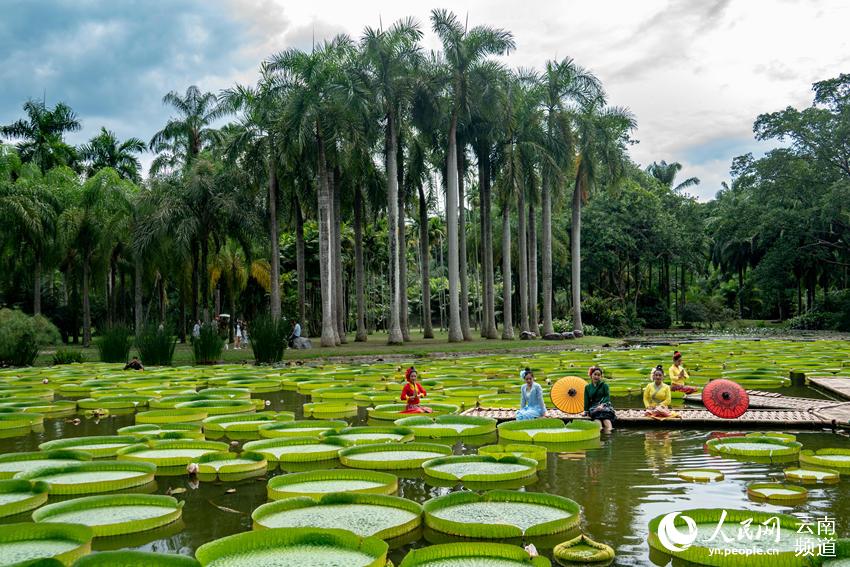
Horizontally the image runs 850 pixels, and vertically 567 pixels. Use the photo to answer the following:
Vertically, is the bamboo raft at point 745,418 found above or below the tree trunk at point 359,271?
below

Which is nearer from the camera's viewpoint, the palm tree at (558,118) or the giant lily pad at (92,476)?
the giant lily pad at (92,476)

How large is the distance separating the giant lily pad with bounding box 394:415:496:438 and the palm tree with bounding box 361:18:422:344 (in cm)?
1969

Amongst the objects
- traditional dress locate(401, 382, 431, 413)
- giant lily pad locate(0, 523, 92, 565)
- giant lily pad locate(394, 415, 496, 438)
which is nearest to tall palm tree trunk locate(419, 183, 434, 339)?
traditional dress locate(401, 382, 431, 413)

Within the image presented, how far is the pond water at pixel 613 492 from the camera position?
578 cm

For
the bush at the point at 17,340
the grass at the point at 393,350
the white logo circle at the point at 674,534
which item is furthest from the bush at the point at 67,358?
the white logo circle at the point at 674,534

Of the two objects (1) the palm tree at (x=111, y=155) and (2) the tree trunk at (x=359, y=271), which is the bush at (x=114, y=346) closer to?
(2) the tree trunk at (x=359, y=271)

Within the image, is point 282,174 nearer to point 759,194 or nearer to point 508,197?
point 508,197

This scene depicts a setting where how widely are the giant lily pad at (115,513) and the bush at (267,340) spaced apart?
17729 millimetres

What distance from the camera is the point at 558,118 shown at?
35.0 meters

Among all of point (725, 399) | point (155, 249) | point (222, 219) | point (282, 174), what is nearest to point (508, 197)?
point (282, 174)

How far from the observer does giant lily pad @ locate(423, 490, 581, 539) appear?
5500mm

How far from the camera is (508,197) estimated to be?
33.0 m

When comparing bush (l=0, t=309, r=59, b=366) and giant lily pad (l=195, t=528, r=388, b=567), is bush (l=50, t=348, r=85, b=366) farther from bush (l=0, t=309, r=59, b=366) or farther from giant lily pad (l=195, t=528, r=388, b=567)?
giant lily pad (l=195, t=528, r=388, b=567)

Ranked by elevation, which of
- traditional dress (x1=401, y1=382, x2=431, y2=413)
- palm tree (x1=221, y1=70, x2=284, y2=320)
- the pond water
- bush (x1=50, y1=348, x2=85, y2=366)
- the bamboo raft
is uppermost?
palm tree (x1=221, y1=70, x2=284, y2=320)
